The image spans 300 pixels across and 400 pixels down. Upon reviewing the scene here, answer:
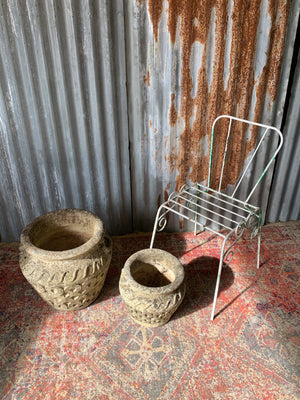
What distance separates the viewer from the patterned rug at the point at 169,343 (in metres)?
1.90

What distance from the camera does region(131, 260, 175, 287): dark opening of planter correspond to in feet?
7.70

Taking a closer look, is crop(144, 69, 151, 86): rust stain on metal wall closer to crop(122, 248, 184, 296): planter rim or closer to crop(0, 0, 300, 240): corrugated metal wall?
crop(0, 0, 300, 240): corrugated metal wall

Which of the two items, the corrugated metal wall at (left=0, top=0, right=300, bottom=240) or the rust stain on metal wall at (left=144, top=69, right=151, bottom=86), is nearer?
the corrugated metal wall at (left=0, top=0, right=300, bottom=240)

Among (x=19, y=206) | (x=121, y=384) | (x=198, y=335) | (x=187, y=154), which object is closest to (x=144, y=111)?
(x=187, y=154)

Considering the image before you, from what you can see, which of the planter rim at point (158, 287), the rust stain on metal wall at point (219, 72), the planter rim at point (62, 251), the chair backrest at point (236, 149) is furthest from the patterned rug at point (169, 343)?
the rust stain on metal wall at point (219, 72)

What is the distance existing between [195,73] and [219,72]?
184 mm

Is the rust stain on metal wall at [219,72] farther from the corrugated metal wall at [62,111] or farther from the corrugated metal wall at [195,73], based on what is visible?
the corrugated metal wall at [62,111]

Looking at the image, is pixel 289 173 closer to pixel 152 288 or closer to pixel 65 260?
pixel 152 288

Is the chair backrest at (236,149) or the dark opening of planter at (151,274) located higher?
the chair backrest at (236,149)

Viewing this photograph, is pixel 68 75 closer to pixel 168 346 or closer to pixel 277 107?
pixel 277 107

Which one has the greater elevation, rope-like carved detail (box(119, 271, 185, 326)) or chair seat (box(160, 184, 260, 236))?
chair seat (box(160, 184, 260, 236))

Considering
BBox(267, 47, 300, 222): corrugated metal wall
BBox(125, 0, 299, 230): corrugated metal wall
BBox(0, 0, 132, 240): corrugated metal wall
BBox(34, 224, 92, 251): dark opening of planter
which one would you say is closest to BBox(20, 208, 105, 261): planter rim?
BBox(34, 224, 92, 251): dark opening of planter

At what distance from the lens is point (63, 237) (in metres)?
2.55

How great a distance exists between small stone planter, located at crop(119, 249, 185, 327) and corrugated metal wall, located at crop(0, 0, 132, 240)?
2.47 ft
